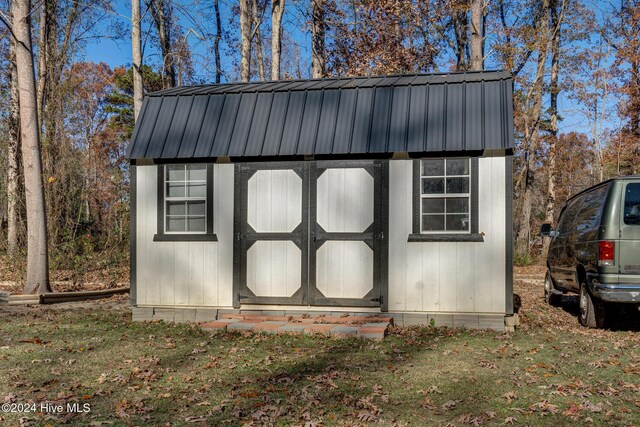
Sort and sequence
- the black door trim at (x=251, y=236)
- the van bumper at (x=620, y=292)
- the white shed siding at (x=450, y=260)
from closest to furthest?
the van bumper at (x=620, y=292) → the white shed siding at (x=450, y=260) → the black door trim at (x=251, y=236)

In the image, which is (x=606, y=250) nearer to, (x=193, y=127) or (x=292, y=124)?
(x=292, y=124)

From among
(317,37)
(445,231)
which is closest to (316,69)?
(317,37)

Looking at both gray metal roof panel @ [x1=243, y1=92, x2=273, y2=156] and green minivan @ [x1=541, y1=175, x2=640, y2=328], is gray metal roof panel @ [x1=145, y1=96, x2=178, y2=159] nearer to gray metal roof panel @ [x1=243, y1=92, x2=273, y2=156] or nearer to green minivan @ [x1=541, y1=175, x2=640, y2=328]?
gray metal roof panel @ [x1=243, y1=92, x2=273, y2=156]

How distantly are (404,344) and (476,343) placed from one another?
0.96 m

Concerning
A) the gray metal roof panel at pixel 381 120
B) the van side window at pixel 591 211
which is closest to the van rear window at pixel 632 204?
the van side window at pixel 591 211

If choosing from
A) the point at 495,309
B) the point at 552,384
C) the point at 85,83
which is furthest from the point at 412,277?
the point at 85,83

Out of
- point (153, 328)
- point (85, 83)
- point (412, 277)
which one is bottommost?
point (153, 328)

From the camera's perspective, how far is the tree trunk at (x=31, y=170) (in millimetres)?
11594

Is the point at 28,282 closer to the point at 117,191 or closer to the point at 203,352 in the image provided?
the point at 203,352

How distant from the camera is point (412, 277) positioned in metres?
8.38

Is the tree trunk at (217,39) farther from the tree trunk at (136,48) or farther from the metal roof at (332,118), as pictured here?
the metal roof at (332,118)

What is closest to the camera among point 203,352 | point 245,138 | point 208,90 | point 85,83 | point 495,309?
point 203,352

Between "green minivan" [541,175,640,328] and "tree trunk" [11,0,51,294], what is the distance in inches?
403

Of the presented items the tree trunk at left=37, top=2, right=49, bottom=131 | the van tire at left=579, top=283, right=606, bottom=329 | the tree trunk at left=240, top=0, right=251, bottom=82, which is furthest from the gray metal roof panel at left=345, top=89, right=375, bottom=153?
the tree trunk at left=37, top=2, right=49, bottom=131
